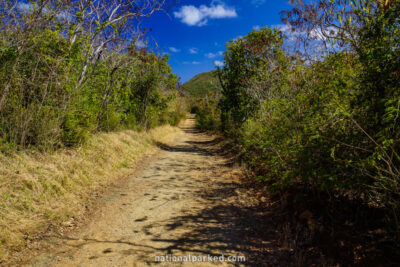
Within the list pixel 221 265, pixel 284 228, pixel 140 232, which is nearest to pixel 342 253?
pixel 284 228

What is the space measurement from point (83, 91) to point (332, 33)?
692cm

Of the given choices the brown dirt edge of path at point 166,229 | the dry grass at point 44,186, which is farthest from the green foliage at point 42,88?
the brown dirt edge of path at point 166,229

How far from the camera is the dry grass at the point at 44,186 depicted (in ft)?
11.2

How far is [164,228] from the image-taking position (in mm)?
3984

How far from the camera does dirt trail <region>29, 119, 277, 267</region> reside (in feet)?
10.5

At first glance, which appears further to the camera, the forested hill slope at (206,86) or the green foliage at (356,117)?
the forested hill slope at (206,86)

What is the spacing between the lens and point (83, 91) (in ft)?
22.7

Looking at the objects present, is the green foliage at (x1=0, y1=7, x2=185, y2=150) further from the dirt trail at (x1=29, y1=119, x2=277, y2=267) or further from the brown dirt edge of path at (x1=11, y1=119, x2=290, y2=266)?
the dirt trail at (x1=29, y1=119, x2=277, y2=267)

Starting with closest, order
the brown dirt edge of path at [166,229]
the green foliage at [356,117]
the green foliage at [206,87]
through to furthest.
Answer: the green foliage at [356,117], the brown dirt edge of path at [166,229], the green foliage at [206,87]

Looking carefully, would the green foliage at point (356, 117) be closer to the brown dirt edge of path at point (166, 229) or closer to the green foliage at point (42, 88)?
the brown dirt edge of path at point (166, 229)

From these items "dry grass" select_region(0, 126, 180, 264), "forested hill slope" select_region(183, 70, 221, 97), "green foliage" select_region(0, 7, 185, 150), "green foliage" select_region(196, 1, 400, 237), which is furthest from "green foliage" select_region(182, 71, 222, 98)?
"green foliage" select_region(196, 1, 400, 237)

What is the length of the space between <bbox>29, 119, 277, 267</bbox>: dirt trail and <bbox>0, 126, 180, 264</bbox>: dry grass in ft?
1.49

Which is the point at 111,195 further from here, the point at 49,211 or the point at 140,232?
the point at 140,232

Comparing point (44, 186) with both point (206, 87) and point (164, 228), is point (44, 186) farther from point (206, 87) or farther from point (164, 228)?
point (206, 87)
